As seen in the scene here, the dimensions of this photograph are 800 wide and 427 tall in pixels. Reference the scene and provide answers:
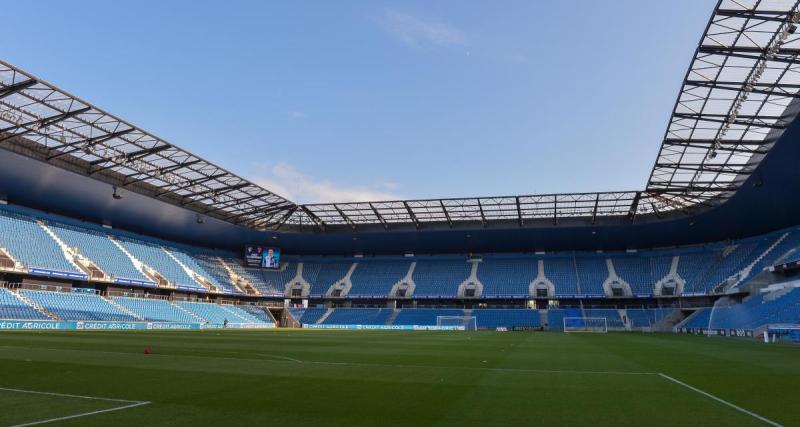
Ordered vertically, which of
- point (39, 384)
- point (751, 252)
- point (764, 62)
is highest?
point (764, 62)

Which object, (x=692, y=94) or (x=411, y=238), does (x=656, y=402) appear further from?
(x=411, y=238)

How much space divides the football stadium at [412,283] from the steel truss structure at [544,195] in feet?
0.59

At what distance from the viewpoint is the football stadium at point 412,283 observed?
27.1 feet

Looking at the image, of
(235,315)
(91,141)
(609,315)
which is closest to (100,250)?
(235,315)

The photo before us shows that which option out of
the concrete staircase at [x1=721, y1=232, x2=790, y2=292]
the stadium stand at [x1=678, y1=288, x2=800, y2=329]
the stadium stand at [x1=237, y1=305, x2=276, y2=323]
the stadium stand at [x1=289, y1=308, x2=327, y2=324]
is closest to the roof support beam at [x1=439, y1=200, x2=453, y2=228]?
the stadium stand at [x1=289, y1=308, x2=327, y2=324]

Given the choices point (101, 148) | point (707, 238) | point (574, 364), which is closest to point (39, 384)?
point (574, 364)

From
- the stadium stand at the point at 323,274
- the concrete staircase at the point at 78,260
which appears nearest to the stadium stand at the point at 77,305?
the concrete staircase at the point at 78,260

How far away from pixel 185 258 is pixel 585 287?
168 ft

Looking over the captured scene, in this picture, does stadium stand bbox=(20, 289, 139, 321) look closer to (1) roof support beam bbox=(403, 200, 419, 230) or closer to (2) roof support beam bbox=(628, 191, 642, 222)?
(1) roof support beam bbox=(403, 200, 419, 230)

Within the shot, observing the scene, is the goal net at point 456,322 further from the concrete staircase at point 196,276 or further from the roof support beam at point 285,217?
the concrete staircase at point 196,276

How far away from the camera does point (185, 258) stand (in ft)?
204

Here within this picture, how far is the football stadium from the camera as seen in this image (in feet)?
27.1

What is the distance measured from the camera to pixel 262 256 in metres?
67.8

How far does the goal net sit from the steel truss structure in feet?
40.1
